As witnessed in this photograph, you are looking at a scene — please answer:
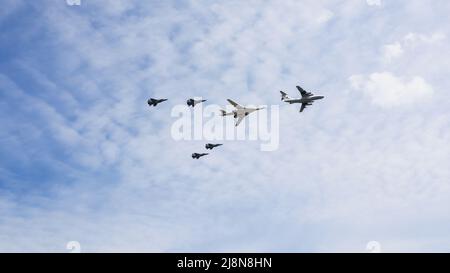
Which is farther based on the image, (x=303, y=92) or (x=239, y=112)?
(x=239, y=112)

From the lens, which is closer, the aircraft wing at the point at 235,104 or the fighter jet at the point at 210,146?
the fighter jet at the point at 210,146

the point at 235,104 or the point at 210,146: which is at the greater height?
the point at 235,104

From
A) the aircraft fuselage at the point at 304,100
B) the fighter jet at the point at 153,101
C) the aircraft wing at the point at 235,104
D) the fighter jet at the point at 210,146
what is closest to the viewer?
the aircraft fuselage at the point at 304,100

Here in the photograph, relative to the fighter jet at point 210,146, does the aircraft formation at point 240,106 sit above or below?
above

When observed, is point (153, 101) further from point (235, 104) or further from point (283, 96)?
point (283, 96)

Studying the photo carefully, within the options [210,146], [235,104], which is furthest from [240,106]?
[210,146]

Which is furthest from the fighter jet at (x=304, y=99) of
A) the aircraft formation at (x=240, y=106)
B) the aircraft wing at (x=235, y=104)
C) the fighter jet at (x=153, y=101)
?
the fighter jet at (x=153, y=101)

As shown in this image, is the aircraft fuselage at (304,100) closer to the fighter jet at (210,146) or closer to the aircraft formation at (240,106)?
the aircraft formation at (240,106)

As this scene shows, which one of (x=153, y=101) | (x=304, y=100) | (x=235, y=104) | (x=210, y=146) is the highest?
(x=235, y=104)

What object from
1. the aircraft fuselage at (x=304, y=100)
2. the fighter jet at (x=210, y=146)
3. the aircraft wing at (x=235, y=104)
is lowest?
the fighter jet at (x=210, y=146)

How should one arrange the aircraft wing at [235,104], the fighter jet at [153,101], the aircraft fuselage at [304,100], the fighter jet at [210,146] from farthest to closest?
the aircraft wing at [235,104] → the fighter jet at [210,146] → the fighter jet at [153,101] → the aircraft fuselage at [304,100]

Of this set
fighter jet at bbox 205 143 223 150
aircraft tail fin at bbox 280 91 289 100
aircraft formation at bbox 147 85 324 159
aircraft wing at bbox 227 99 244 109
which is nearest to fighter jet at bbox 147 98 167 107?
aircraft formation at bbox 147 85 324 159
